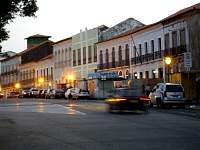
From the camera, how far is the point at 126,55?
7438 centimetres

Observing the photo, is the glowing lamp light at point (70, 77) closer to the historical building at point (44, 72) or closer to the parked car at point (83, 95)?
the historical building at point (44, 72)

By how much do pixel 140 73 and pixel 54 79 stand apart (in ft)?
118

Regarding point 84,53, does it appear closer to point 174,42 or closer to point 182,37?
point 174,42

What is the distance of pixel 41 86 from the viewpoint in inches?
4375

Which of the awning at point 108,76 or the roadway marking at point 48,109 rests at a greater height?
the awning at point 108,76

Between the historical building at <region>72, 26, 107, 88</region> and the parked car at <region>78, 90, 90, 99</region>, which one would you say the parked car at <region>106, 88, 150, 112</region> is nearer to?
the parked car at <region>78, 90, 90, 99</region>


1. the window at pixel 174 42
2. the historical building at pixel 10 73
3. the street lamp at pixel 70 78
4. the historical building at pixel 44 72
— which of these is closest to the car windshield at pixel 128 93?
the window at pixel 174 42

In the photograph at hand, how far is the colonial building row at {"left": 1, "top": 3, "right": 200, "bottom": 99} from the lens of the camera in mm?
56406

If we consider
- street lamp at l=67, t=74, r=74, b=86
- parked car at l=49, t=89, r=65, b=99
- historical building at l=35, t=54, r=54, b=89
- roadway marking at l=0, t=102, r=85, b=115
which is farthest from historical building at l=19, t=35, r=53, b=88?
roadway marking at l=0, t=102, r=85, b=115

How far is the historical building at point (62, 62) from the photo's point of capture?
96.0 m

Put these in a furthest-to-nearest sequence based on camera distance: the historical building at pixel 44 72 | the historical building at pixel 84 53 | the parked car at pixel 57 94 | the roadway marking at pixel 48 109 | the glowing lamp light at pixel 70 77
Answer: the historical building at pixel 44 72 < the glowing lamp light at pixel 70 77 < the historical building at pixel 84 53 < the parked car at pixel 57 94 < the roadway marking at pixel 48 109

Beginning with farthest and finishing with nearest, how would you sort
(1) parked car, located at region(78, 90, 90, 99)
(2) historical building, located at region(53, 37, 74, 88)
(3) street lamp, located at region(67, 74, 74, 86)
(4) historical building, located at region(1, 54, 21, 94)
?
(4) historical building, located at region(1, 54, 21, 94) < (2) historical building, located at region(53, 37, 74, 88) < (3) street lamp, located at region(67, 74, 74, 86) < (1) parked car, located at region(78, 90, 90, 99)

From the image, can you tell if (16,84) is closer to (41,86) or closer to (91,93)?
(41,86)

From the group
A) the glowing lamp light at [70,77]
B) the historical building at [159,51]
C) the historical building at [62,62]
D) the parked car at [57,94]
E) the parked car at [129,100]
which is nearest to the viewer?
the parked car at [129,100]
